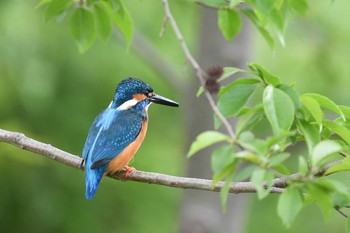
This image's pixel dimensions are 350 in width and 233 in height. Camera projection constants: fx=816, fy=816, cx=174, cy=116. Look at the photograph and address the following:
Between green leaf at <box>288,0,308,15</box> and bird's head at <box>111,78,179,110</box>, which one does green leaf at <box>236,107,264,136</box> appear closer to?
green leaf at <box>288,0,308,15</box>

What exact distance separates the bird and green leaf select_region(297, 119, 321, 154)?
1.13 meters

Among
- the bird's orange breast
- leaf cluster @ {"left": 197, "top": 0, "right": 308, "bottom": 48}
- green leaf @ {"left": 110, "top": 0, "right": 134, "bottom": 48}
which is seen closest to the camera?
leaf cluster @ {"left": 197, "top": 0, "right": 308, "bottom": 48}

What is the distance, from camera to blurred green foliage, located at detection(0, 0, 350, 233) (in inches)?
233

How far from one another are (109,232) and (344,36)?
8.10ft

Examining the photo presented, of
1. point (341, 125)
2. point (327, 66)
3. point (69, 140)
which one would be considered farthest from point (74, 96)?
point (341, 125)

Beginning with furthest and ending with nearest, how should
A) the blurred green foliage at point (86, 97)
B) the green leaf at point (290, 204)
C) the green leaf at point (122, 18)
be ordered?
the blurred green foliage at point (86, 97) < the green leaf at point (122, 18) < the green leaf at point (290, 204)

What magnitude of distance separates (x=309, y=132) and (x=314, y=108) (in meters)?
0.07

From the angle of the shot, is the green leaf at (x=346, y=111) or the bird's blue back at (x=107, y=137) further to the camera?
the bird's blue back at (x=107, y=137)

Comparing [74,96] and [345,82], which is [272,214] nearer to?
[345,82]

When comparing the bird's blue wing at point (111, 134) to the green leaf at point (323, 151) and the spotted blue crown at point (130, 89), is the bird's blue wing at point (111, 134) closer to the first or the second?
the spotted blue crown at point (130, 89)

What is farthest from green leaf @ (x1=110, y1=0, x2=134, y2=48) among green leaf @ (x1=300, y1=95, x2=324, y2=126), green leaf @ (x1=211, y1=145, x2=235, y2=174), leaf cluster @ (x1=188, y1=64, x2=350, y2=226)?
green leaf @ (x1=211, y1=145, x2=235, y2=174)

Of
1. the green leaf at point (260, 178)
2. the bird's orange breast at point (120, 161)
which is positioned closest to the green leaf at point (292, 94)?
the green leaf at point (260, 178)

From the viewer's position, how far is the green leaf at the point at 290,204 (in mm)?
2045

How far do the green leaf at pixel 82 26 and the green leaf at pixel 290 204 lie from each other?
4.87 feet
